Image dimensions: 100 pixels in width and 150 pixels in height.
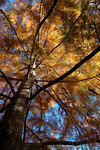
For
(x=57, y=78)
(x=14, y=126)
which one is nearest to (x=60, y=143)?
(x=14, y=126)

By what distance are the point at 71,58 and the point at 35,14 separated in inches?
71.2

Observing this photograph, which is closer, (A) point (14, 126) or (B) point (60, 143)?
(A) point (14, 126)

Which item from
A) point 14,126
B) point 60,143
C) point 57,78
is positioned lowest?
point 60,143

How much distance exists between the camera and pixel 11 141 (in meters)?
1.33

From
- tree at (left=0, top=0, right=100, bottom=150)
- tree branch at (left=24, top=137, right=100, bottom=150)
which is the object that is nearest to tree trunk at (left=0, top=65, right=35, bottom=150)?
tree at (left=0, top=0, right=100, bottom=150)

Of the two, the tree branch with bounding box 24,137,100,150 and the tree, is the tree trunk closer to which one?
the tree

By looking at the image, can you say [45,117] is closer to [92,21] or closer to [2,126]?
[2,126]

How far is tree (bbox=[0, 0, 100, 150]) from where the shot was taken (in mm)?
1708

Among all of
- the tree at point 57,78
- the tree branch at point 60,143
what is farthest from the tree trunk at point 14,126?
the tree branch at point 60,143

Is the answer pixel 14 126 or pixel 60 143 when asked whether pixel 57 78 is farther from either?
pixel 60 143

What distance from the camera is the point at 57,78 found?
6.21 feet

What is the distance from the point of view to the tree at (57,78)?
1708mm

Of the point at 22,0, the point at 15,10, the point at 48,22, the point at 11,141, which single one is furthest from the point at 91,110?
the point at 22,0

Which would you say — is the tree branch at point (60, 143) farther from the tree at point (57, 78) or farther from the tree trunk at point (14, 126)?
the tree trunk at point (14, 126)
